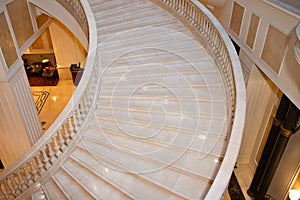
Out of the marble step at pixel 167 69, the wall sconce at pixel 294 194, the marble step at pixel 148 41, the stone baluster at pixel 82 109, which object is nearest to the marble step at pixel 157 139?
the stone baluster at pixel 82 109

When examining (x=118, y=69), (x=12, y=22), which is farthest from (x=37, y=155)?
(x=12, y=22)

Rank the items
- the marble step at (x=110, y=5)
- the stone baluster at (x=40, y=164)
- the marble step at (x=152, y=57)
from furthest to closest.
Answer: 1. the marble step at (x=110, y=5)
2. the marble step at (x=152, y=57)
3. the stone baluster at (x=40, y=164)

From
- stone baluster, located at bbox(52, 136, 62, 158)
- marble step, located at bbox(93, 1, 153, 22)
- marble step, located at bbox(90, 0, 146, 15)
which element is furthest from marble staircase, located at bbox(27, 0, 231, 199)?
marble step, located at bbox(90, 0, 146, 15)

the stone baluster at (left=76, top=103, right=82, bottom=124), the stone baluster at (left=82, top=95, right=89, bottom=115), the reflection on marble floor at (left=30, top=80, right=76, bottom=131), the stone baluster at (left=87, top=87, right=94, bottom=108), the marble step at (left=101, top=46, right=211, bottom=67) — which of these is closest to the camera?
the stone baluster at (left=76, top=103, right=82, bottom=124)

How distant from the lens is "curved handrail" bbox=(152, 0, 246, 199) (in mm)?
3486

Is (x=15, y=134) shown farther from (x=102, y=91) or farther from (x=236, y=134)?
(x=236, y=134)

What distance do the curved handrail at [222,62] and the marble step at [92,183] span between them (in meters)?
1.45

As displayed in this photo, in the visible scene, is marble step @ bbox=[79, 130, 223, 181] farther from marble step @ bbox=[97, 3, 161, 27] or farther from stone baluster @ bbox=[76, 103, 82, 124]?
marble step @ bbox=[97, 3, 161, 27]

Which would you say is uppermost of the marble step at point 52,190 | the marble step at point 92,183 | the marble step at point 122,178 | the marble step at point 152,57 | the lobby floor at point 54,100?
the marble step at point 152,57

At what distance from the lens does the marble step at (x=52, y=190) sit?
4238 mm

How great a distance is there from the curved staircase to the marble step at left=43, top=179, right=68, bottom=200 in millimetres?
14

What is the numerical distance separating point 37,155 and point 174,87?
8.84 ft

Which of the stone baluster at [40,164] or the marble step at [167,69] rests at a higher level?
the marble step at [167,69]

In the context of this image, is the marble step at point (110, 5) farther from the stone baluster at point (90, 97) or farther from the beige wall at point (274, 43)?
the stone baluster at point (90, 97)
